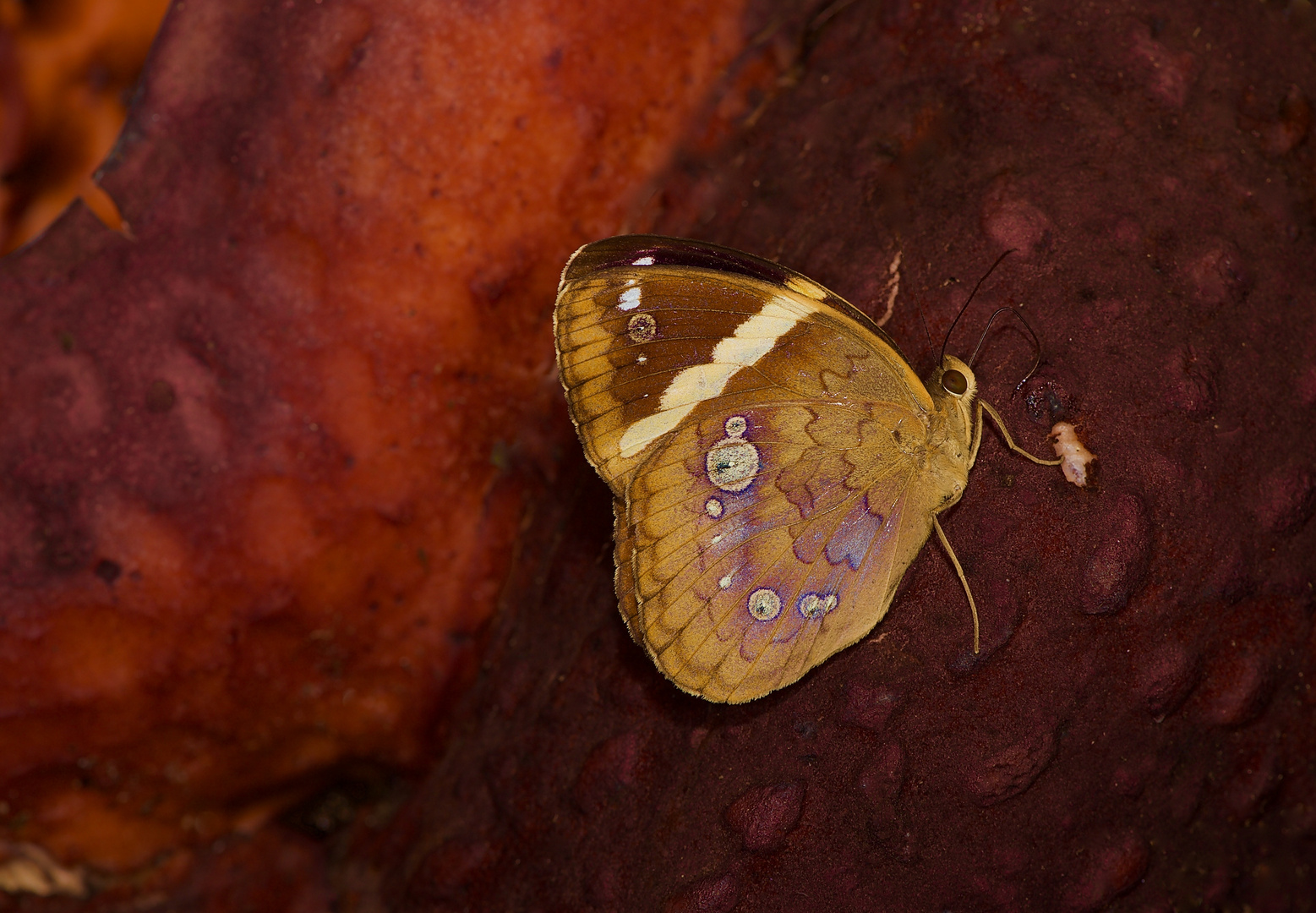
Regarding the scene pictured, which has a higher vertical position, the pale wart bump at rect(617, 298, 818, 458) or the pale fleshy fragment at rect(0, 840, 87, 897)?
the pale wart bump at rect(617, 298, 818, 458)

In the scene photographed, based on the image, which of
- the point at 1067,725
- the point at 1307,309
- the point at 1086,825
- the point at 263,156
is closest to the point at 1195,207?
the point at 1307,309

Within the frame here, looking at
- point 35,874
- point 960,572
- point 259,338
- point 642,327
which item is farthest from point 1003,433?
point 35,874

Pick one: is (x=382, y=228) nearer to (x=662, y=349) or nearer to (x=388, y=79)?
(x=388, y=79)

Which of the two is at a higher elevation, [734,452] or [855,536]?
[734,452]

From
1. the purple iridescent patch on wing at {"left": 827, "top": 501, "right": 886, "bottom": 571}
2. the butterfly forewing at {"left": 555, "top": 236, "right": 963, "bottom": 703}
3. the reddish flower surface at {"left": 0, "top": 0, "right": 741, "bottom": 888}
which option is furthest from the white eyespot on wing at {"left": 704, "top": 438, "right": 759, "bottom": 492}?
the reddish flower surface at {"left": 0, "top": 0, "right": 741, "bottom": 888}

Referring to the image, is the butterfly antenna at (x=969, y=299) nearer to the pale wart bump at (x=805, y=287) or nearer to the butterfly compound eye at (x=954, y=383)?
the butterfly compound eye at (x=954, y=383)

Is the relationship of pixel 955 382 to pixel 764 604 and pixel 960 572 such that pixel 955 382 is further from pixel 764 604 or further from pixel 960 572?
pixel 764 604

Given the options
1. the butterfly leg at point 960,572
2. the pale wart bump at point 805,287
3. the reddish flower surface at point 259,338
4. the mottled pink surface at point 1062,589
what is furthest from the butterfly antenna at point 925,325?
the reddish flower surface at point 259,338

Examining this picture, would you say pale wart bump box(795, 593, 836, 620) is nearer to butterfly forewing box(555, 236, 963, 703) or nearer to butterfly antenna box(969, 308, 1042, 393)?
butterfly forewing box(555, 236, 963, 703)
